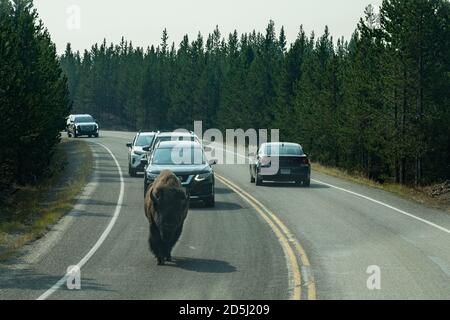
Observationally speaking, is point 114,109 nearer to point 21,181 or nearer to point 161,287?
point 21,181

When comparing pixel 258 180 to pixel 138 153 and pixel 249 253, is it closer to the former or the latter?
pixel 138 153

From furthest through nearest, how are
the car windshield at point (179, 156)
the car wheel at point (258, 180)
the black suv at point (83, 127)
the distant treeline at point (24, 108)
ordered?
the black suv at point (83, 127)
the car wheel at point (258, 180)
the distant treeline at point (24, 108)
the car windshield at point (179, 156)

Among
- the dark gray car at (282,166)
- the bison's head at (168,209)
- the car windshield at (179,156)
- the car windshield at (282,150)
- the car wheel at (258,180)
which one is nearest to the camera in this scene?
the bison's head at (168,209)

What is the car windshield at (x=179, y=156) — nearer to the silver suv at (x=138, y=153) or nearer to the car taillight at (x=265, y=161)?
the car taillight at (x=265, y=161)

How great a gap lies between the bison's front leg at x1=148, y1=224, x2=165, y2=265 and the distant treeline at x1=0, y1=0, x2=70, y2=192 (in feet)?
47.4

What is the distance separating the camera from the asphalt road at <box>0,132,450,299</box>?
37.6ft

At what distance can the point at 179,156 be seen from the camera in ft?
76.5

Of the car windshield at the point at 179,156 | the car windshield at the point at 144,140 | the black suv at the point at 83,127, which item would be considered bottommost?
the car windshield at the point at 179,156

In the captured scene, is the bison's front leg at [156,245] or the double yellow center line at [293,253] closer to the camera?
the double yellow center line at [293,253]

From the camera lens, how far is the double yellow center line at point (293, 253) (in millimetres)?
11414

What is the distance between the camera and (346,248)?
15.7 meters

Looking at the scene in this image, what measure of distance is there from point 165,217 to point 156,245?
53 centimetres

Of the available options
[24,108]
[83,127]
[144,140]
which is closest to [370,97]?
[144,140]

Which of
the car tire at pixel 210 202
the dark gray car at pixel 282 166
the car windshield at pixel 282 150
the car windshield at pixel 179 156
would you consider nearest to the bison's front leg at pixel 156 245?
→ the car tire at pixel 210 202
